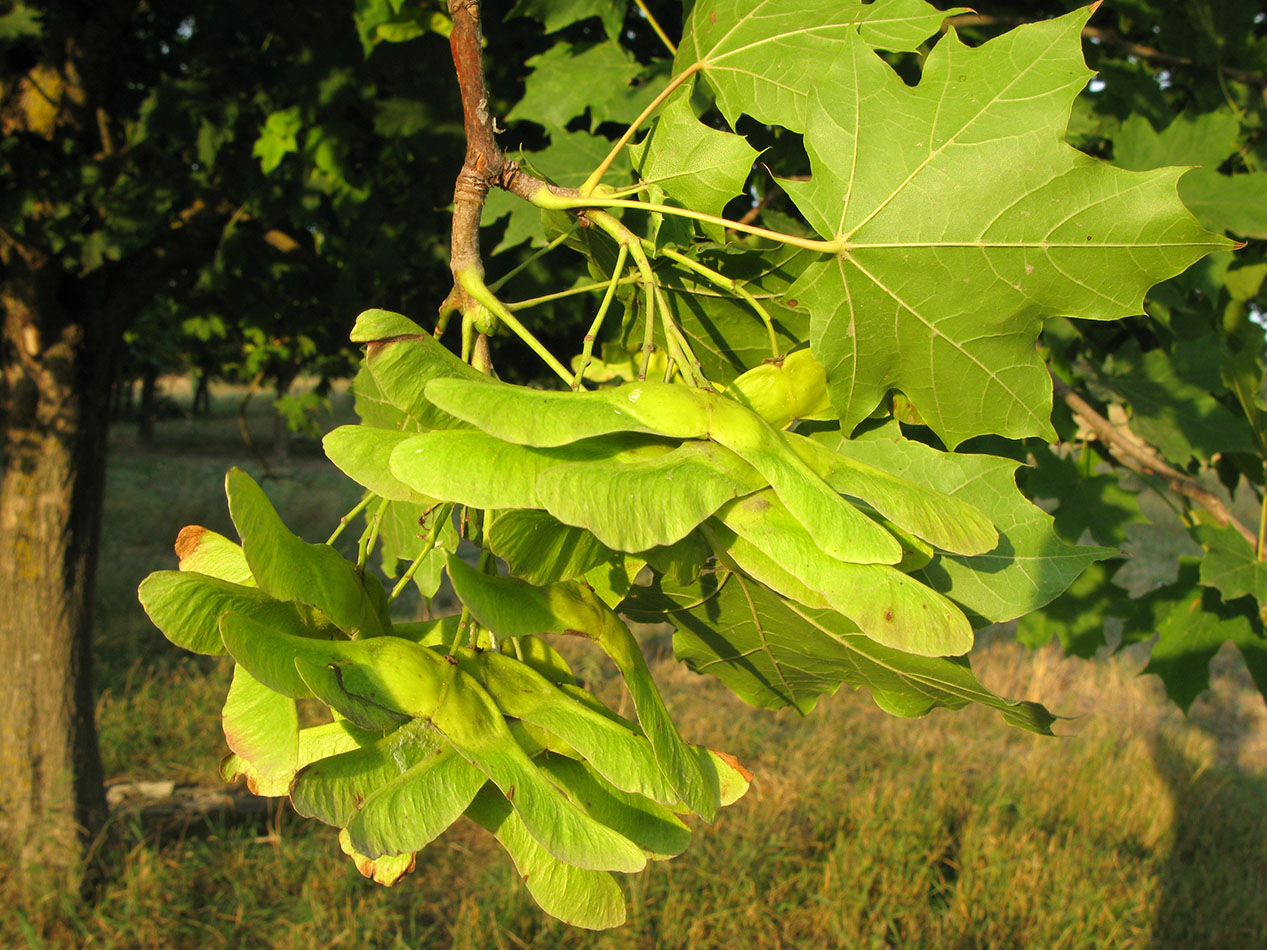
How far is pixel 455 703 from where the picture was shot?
2.31ft

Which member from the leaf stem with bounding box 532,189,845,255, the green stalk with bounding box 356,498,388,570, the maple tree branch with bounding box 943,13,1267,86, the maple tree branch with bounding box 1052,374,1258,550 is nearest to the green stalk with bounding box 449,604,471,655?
the green stalk with bounding box 356,498,388,570

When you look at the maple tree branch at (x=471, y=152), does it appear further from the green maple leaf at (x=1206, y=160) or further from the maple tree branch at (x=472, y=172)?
the green maple leaf at (x=1206, y=160)

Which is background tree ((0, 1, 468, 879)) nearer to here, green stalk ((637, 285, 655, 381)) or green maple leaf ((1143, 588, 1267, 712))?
green stalk ((637, 285, 655, 381))

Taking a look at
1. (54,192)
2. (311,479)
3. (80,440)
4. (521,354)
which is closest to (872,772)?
(521,354)

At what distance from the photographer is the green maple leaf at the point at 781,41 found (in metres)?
1.16

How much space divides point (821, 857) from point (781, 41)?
4752 mm

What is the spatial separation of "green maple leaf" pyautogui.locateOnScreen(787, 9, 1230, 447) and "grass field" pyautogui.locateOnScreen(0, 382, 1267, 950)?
3.39m

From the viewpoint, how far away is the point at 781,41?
1232 mm

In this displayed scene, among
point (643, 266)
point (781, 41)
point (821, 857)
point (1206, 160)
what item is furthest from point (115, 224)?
point (821, 857)

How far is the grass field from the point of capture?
4.26 m

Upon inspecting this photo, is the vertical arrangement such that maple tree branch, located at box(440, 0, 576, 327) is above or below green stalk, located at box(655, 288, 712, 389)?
above

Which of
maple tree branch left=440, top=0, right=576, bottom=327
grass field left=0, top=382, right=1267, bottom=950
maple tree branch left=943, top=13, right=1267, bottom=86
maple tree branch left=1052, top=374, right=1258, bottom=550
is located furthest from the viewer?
grass field left=0, top=382, right=1267, bottom=950

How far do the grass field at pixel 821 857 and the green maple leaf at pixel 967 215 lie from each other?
11.1 feet

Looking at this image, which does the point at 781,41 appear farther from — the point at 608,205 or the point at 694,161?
the point at 608,205
